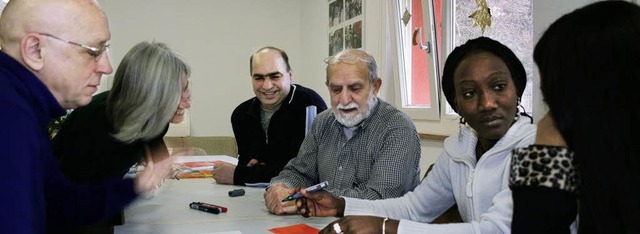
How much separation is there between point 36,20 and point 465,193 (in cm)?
126

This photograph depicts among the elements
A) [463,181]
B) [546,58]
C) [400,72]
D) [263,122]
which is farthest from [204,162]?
[546,58]

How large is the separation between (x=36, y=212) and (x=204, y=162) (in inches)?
102

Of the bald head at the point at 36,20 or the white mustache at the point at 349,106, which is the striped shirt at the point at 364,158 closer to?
the white mustache at the point at 349,106

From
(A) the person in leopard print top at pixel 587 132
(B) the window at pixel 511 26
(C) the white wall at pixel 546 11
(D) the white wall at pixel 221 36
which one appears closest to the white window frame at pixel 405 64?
(B) the window at pixel 511 26

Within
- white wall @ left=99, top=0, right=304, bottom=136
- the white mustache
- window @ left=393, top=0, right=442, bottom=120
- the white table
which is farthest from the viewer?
white wall @ left=99, top=0, right=304, bottom=136

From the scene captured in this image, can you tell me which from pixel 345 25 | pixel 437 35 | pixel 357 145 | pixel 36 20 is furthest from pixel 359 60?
pixel 345 25

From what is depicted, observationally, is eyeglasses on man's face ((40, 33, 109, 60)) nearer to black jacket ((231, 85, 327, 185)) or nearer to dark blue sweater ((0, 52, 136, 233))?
dark blue sweater ((0, 52, 136, 233))

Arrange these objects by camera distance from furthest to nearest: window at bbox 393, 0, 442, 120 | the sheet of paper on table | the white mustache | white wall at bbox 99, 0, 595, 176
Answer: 1. white wall at bbox 99, 0, 595, 176
2. window at bbox 393, 0, 442, 120
3. the sheet of paper on table
4. the white mustache

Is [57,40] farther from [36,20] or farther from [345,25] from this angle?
[345,25]

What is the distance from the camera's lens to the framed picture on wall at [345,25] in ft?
16.1

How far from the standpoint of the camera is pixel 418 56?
168 inches

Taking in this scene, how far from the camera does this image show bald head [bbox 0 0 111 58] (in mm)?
1254

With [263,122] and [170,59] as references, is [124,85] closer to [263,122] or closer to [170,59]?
[170,59]

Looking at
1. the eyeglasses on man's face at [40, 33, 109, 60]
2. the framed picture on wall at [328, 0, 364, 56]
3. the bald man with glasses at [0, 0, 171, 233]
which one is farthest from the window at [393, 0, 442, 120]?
Answer: the eyeglasses on man's face at [40, 33, 109, 60]
